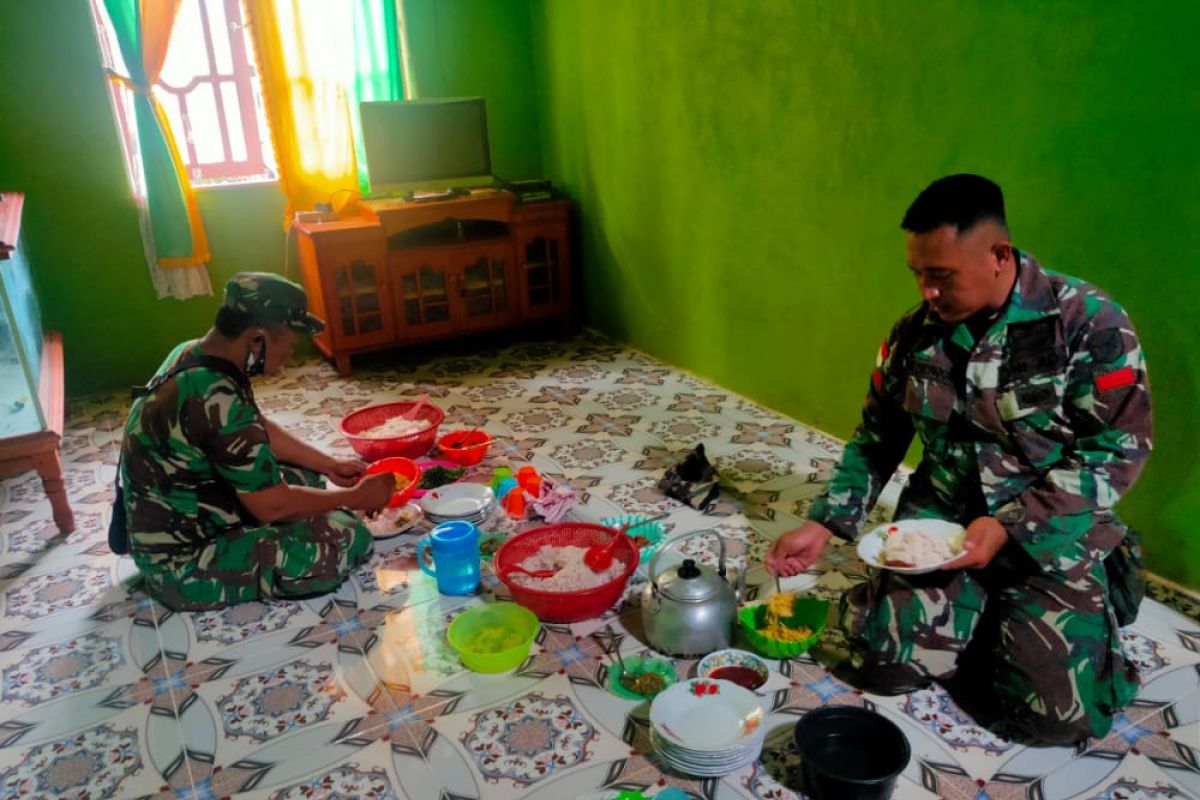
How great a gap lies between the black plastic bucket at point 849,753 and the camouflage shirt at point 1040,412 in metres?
0.44

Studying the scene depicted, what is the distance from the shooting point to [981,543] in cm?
160

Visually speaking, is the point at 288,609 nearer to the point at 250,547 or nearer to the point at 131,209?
the point at 250,547

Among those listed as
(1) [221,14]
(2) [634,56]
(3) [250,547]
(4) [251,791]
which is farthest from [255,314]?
(1) [221,14]

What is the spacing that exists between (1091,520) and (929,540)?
28cm

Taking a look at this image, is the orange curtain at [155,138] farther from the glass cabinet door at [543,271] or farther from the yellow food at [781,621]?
the yellow food at [781,621]

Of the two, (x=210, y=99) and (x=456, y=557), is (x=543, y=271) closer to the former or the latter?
(x=210, y=99)

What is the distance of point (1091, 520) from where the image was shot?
1.60 m

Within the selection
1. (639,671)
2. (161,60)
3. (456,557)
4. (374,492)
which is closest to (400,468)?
(374,492)

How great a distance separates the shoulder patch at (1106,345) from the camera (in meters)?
1.58

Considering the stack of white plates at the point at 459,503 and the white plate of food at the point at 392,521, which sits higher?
the stack of white plates at the point at 459,503

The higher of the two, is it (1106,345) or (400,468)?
(1106,345)

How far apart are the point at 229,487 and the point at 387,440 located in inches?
32.8

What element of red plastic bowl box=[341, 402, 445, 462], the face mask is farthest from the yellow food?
red plastic bowl box=[341, 402, 445, 462]

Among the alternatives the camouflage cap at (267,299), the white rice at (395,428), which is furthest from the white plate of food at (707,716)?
the white rice at (395,428)
